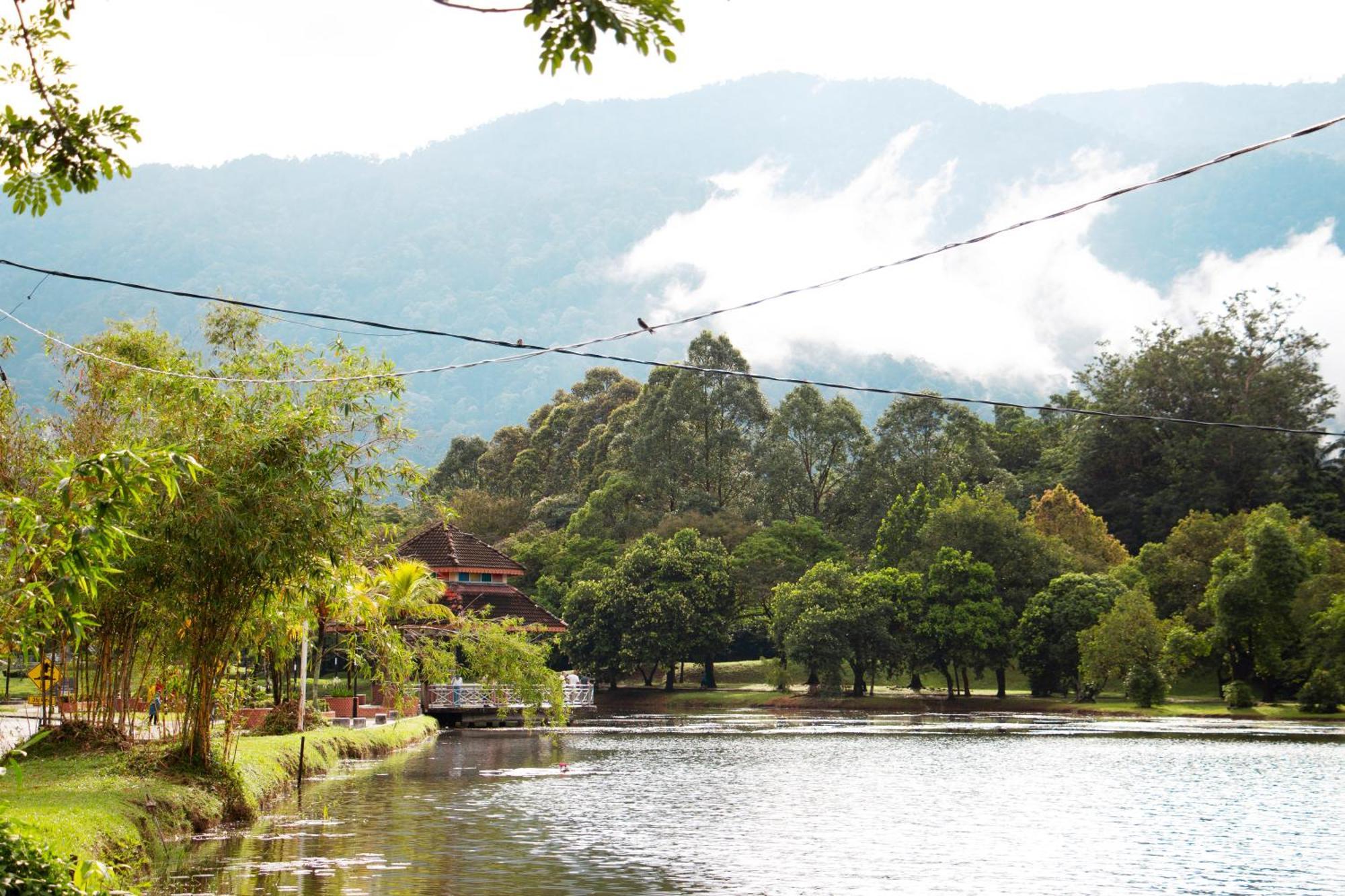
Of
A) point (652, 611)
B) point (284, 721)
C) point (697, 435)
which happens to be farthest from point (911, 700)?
point (284, 721)

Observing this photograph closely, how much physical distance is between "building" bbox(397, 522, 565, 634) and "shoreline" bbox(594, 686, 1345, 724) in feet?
27.7

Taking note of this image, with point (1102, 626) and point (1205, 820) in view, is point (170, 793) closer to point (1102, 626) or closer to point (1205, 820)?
point (1205, 820)

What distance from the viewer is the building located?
56.8m

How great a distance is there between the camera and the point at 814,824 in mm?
20797

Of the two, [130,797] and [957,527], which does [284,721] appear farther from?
[957,527]

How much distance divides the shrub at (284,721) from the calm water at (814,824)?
184cm

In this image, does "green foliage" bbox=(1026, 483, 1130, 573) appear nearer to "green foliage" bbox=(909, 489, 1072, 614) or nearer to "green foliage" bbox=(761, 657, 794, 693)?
"green foliage" bbox=(909, 489, 1072, 614)

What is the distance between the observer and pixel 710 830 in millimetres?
20078

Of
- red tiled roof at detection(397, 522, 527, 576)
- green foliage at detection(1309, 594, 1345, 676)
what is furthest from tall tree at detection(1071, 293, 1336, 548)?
red tiled roof at detection(397, 522, 527, 576)

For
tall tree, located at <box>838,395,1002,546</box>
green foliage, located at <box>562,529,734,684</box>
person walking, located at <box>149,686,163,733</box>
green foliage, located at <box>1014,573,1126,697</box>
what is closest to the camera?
person walking, located at <box>149,686,163,733</box>

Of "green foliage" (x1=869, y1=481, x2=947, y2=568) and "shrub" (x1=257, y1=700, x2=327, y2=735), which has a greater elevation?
"green foliage" (x1=869, y1=481, x2=947, y2=568)

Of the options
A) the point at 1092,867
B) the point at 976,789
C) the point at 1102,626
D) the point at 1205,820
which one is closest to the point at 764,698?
the point at 1102,626

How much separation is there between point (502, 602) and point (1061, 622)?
968 inches

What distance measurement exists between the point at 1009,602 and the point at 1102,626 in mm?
8851
